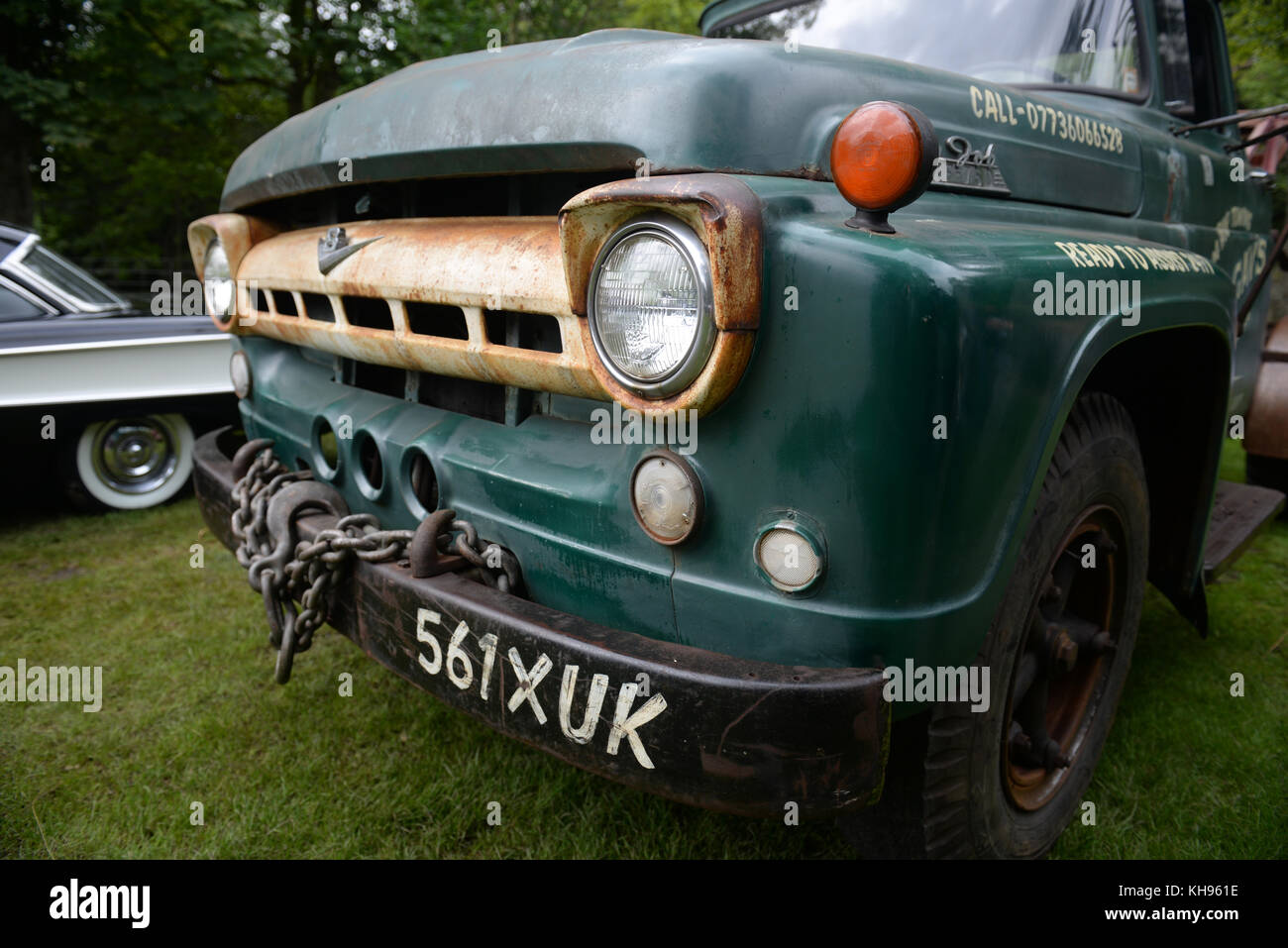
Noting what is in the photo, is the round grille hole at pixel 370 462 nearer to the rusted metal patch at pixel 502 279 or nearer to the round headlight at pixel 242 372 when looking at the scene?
the rusted metal patch at pixel 502 279

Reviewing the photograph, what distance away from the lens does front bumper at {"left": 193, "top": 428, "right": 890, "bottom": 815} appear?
48.6 inches

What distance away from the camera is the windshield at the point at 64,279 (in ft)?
14.8

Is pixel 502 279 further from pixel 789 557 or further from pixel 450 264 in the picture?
pixel 789 557

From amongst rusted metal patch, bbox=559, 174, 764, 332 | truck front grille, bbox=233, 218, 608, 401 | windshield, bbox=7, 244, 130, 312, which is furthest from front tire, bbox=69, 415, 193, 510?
rusted metal patch, bbox=559, 174, 764, 332

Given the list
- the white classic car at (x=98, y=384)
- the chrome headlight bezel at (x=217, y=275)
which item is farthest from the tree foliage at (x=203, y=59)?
the chrome headlight bezel at (x=217, y=275)

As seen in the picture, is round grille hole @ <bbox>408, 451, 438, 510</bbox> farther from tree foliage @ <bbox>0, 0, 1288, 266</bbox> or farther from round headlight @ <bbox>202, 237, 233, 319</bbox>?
tree foliage @ <bbox>0, 0, 1288, 266</bbox>

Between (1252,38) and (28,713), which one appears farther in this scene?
(1252,38)

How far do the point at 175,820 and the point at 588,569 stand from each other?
1.33 m

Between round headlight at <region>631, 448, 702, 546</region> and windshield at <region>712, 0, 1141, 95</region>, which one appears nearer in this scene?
round headlight at <region>631, 448, 702, 546</region>

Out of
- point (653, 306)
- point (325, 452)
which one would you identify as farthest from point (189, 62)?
point (653, 306)

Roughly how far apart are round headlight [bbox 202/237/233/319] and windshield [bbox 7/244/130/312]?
2.50 meters

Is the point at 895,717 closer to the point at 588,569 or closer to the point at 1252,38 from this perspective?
the point at 588,569
